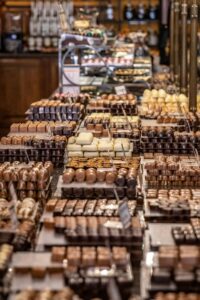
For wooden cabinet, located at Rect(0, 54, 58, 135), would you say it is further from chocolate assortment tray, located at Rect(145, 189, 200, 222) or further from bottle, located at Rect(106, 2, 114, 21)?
chocolate assortment tray, located at Rect(145, 189, 200, 222)

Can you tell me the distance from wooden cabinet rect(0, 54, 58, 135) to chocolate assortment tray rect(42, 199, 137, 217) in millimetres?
8120

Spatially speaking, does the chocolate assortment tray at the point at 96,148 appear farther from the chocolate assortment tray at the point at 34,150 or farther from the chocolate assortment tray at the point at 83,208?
Result: the chocolate assortment tray at the point at 83,208

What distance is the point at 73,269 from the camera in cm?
290

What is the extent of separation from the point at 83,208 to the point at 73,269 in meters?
0.76

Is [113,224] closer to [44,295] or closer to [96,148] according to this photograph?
[44,295]

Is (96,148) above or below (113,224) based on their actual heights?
below

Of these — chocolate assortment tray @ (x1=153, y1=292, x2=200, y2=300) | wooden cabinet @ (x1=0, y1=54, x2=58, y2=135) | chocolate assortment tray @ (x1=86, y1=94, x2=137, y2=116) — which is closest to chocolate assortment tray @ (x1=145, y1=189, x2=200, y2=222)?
chocolate assortment tray @ (x1=153, y1=292, x2=200, y2=300)

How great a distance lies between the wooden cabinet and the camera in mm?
11734

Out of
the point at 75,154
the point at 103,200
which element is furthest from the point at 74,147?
the point at 103,200

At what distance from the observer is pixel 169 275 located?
9.41 ft

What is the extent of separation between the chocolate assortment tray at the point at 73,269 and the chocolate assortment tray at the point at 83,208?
490mm

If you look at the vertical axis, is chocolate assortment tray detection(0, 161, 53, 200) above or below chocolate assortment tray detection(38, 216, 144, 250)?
below

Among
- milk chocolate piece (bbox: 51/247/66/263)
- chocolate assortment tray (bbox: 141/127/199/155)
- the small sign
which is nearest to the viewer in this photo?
milk chocolate piece (bbox: 51/247/66/263)

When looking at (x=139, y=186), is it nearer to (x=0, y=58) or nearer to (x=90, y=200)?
(x=90, y=200)
